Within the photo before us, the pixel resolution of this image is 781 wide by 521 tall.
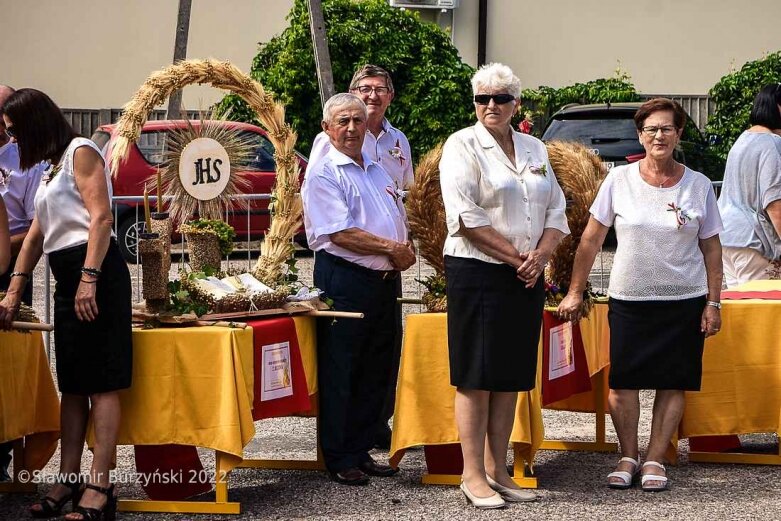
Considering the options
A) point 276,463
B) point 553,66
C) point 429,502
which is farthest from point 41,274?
point 553,66

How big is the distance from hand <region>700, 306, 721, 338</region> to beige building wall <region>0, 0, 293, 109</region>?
52.5 feet

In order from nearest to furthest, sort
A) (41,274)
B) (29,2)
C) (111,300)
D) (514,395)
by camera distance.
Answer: (111,300) < (514,395) < (41,274) < (29,2)

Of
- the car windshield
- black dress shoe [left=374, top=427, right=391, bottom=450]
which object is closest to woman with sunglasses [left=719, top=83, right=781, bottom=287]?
black dress shoe [left=374, top=427, right=391, bottom=450]

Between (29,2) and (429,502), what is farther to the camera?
(29,2)

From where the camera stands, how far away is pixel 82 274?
17.1 feet

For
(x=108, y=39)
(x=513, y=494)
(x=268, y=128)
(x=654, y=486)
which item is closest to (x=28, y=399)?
(x=268, y=128)

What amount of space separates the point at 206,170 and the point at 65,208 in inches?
35.3

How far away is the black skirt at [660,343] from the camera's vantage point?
598 cm

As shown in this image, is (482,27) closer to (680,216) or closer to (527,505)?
(680,216)

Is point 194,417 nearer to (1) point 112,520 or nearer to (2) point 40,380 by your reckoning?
(1) point 112,520

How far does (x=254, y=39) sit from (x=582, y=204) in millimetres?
16041

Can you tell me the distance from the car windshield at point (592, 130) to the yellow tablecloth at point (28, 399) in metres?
9.30

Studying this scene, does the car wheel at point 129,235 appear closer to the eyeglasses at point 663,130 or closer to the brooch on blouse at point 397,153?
the brooch on blouse at point 397,153

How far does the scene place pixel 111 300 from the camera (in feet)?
17.4
